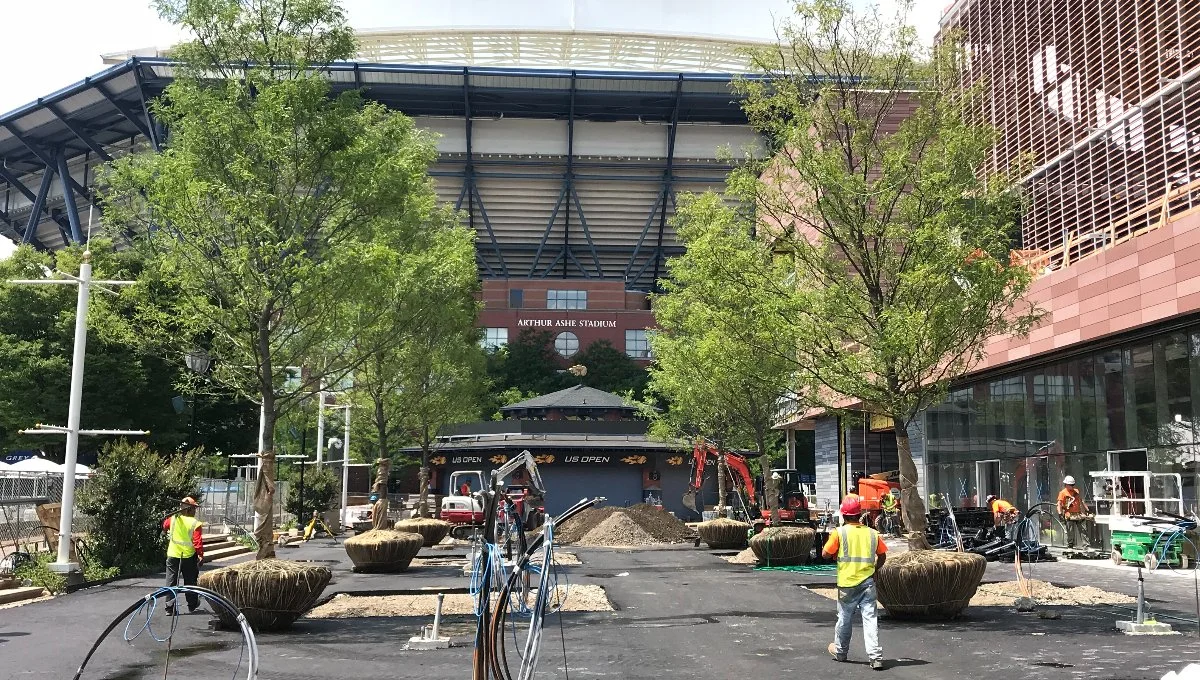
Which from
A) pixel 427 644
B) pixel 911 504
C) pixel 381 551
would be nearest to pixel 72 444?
pixel 381 551

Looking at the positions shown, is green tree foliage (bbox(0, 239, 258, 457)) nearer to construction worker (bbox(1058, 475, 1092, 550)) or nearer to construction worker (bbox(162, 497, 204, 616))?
construction worker (bbox(162, 497, 204, 616))

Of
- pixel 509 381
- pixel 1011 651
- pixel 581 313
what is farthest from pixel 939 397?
pixel 581 313

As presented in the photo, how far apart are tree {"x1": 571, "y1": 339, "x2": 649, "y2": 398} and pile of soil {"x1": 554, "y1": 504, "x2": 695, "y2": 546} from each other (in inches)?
1751

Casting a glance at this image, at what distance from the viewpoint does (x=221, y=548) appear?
30.0 m

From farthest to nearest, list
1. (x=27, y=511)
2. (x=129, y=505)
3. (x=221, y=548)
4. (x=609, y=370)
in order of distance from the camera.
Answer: (x=609, y=370) → (x=27, y=511) → (x=221, y=548) → (x=129, y=505)

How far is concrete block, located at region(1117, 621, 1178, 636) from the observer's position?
12.8m

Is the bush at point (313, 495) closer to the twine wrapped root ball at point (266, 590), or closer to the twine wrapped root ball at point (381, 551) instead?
the twine wrapped root ball at point (381, 551)

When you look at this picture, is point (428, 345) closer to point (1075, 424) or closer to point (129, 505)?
point (129, 505)

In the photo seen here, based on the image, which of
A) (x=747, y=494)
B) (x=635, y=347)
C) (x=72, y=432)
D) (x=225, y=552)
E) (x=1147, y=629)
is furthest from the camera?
(x=635, y=347)

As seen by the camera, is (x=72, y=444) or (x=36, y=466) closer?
(x=72, y=444)

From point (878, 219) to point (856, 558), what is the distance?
26.2 feet

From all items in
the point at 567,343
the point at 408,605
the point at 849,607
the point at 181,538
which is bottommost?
the point at 408,605

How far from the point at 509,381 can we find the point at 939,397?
72.4 m

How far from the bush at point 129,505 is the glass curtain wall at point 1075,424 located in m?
22.6
